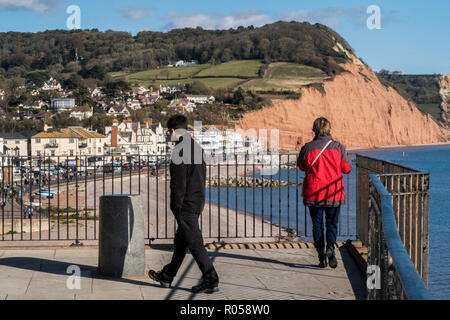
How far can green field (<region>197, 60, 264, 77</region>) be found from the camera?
13312 centimetres

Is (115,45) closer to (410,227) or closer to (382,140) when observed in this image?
(382,140)

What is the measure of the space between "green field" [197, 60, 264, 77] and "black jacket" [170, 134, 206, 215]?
126 m

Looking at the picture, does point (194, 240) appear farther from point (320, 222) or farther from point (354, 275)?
point (354, 275)

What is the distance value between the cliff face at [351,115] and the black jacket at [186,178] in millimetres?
95161

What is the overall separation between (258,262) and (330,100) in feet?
364

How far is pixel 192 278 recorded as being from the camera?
6.40m

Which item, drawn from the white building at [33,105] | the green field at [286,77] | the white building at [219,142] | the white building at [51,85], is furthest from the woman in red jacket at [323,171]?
the white building at [51,85]

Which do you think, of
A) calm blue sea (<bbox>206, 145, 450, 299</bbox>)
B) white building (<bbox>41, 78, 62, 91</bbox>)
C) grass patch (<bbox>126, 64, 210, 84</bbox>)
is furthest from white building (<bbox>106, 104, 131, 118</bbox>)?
calm blue sea (<bbox>206, 145, 450, 299</bbox>)

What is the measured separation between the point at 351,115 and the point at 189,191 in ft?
380

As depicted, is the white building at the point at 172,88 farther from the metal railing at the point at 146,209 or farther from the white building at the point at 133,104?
the metal railing at the point at 146,209

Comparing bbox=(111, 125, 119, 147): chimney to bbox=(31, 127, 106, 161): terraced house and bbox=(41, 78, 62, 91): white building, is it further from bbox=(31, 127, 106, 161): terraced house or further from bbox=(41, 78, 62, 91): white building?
bbox=(41, 78, 62, 91): white building

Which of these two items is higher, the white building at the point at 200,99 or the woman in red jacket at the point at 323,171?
the white building at the point at 200,99

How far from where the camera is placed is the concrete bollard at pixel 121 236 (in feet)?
20.5
